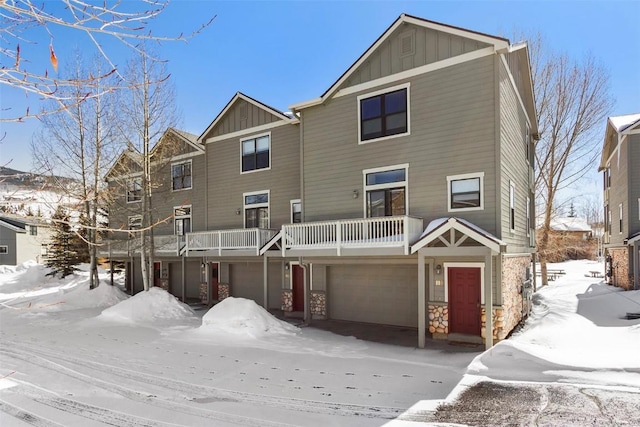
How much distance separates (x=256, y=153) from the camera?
1686 cm

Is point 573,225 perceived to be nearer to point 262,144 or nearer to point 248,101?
point 262,144

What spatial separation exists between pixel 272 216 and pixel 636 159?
58.8ft

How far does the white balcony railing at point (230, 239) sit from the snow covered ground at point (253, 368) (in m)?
3.05

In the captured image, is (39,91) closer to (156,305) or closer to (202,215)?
(156,305)

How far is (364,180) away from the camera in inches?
495

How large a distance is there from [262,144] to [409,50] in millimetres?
7692

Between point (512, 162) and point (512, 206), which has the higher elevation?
point (512, 162)

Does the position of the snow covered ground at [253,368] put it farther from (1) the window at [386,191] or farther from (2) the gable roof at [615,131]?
(2) the gable roof at [615,131]

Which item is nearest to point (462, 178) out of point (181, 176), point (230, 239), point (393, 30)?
point (393, 30)

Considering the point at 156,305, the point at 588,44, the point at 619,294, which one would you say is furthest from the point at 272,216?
the point at 588,44

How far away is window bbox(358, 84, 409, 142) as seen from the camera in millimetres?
11969

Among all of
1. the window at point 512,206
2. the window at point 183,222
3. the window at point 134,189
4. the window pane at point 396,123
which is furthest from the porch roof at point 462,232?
the window at point 134,189

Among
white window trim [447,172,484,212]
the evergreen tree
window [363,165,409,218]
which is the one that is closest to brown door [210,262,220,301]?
window [363,165,409,218]

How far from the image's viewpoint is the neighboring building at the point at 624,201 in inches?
702
